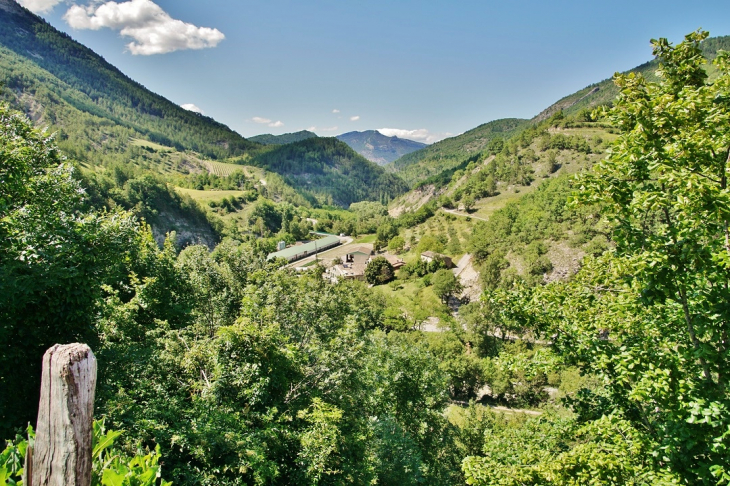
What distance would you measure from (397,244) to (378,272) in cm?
2551

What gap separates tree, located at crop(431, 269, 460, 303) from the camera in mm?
62750

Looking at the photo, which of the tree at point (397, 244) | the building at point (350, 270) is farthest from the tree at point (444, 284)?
the tree at point (397, 244)

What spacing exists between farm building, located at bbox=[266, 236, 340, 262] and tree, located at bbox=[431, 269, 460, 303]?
146ft

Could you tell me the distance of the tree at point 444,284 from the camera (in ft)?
206

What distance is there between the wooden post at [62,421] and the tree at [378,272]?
78.0m

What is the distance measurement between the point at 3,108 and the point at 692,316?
16187mm

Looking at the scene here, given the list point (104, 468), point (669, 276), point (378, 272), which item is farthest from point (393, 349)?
point (378, 272)

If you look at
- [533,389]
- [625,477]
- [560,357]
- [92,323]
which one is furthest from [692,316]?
[533,389]

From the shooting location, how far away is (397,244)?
341 ft

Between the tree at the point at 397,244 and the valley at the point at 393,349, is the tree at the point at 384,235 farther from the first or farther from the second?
the valley at the point at 393,349

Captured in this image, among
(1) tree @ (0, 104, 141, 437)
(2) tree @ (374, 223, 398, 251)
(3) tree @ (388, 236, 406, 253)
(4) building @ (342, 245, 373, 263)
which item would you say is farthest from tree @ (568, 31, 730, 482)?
(2) tree @ (374, 223, 398, 251)

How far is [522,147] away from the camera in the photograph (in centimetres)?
12675

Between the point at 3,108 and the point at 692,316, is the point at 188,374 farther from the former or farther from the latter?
the point at 692,316

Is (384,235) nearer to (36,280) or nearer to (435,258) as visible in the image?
(435,258)
